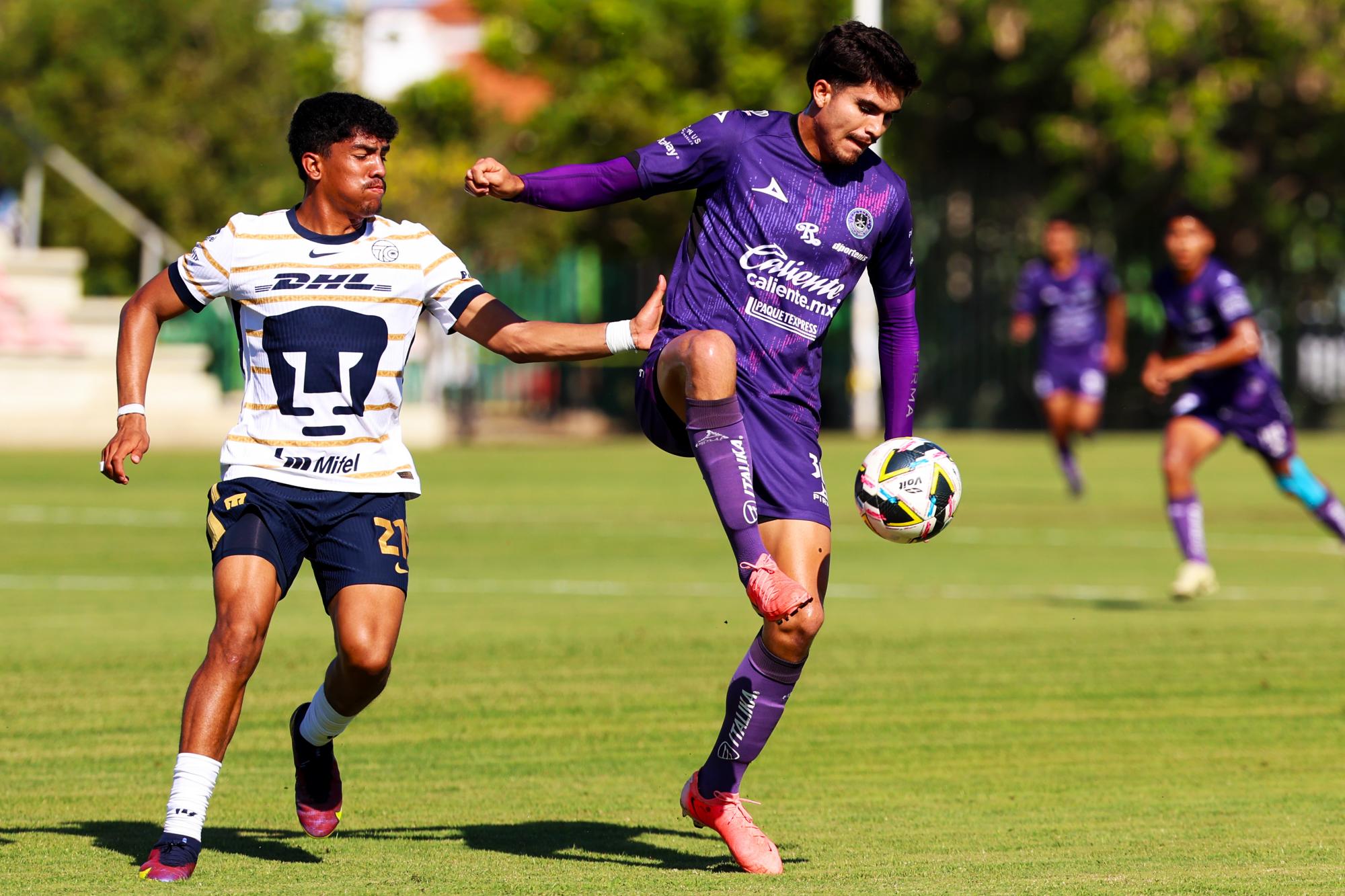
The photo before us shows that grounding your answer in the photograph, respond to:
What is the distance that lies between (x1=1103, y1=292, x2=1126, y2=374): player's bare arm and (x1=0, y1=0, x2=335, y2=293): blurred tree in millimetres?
20165

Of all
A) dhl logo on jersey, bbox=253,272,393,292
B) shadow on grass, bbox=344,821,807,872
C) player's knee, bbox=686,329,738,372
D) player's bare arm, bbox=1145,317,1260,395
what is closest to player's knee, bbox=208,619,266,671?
shadow on grass, bbox=344,821,807,872

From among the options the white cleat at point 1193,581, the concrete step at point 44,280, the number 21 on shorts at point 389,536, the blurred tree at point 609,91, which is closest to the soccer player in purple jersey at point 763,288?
the number 21 on shorts at point 389,536

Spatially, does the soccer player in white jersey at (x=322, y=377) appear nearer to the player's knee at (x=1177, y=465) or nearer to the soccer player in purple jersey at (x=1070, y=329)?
the player's knee at (x=1177, y=465)

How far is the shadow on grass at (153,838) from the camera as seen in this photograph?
6.18 m

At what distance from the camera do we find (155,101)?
39594mm

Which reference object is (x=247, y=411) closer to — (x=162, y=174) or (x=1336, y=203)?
(x=1336, y=203)

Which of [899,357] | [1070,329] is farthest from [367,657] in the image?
[1070,329]

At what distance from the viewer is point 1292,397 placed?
3644 cm

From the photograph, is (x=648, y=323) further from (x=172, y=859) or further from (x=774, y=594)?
(x=172, y=859)

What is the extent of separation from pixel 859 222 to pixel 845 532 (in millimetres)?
11625

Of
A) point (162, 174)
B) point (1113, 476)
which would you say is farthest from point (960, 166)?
point (162, 174)

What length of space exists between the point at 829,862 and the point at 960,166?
3046 centimetres

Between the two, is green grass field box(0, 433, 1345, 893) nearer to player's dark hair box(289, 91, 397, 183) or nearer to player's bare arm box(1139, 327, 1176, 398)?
player's bare arm box(1139, 327, 1176, 398)

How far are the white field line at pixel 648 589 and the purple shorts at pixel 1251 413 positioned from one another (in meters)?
0.99
